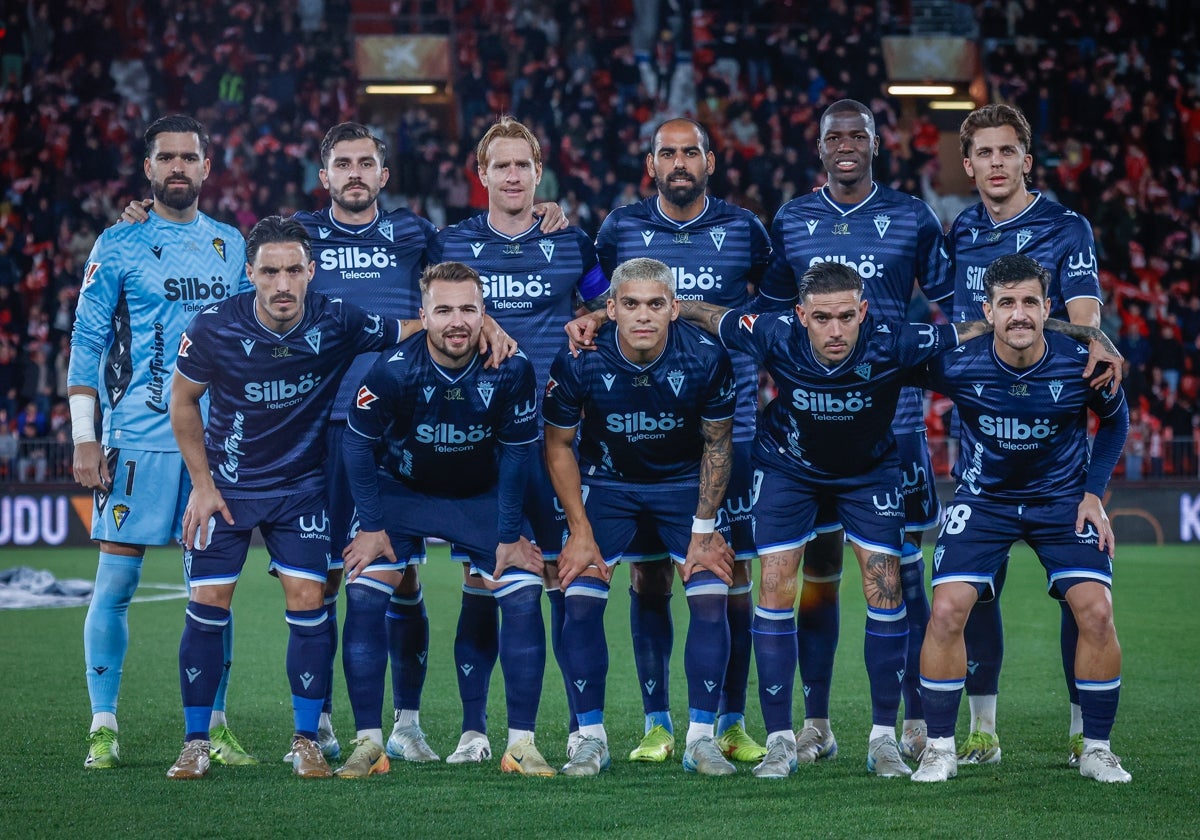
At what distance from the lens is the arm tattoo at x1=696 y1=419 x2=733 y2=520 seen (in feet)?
20.1

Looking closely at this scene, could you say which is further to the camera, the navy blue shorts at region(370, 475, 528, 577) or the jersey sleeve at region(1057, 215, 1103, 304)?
the jersey sleeve at region(1057, 215, 1103, 304)

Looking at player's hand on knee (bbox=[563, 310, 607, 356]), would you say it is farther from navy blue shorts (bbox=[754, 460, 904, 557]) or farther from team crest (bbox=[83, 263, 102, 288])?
team crest (bbox=[83, 263, 102, 288])

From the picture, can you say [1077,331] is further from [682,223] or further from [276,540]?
[276,540]

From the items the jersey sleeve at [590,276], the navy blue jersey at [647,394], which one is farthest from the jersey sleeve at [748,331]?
the jersey sleeve at [590,276]

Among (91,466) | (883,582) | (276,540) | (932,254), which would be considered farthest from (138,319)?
(932,254)

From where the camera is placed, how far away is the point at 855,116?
659 cm

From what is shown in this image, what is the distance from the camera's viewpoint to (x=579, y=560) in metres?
6.13

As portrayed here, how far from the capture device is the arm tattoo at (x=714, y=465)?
6.12 metres

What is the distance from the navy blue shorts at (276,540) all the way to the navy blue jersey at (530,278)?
1200 mm

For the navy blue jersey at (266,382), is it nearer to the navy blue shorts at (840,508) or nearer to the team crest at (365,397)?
the team crest at (365,397)

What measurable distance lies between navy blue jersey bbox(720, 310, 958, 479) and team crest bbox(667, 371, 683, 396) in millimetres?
317

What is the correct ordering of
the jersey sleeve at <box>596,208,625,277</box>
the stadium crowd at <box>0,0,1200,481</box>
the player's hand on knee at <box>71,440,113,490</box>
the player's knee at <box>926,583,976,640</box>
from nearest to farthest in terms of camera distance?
1. the player's knee at <box>926,583,976,640</box>
2. the player's hand on knee at <box>71,440,113,490</box>
3. the jersey sleeve at <box>596,208,625,277</box>
4. the stadium crowd at <box>0,0,1200,481</box>

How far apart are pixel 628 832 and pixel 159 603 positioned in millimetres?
8871

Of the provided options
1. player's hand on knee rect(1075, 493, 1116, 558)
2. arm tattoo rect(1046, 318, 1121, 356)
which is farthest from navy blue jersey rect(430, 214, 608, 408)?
player's hand on knee rect(1075, 493, 1116, 558)
